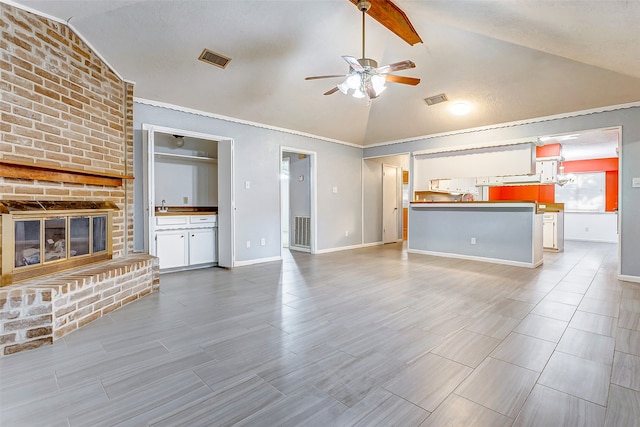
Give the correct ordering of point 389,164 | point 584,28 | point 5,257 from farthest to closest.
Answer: point 389,164 → point 584,28 → point 5,257

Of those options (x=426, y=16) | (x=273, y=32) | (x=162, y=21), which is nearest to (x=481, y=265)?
(x=426, y=16)

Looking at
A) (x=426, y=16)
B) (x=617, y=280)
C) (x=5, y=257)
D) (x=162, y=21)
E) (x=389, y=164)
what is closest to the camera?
(x=5, y=257)

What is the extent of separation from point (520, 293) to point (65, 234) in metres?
4.70

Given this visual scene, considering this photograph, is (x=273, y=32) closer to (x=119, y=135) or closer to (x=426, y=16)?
(x=426, y=16)

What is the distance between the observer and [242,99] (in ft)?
15.2

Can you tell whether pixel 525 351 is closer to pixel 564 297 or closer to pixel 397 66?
pixel 564 297

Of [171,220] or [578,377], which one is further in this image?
[171,220]

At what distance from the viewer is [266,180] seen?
5465mm

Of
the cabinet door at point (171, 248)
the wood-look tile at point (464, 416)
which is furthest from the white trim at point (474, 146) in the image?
the wood-look tile at point (464, 416)

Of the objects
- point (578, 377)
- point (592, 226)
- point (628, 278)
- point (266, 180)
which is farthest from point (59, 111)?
point (592, 226)

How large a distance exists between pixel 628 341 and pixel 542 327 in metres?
0.52

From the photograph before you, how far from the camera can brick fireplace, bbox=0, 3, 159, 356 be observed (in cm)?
227

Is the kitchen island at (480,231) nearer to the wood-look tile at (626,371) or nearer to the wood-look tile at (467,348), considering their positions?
the wood-look tile at (626,371)

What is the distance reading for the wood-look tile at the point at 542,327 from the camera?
7.80 feet
